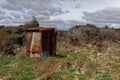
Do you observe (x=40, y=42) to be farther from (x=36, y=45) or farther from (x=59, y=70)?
(x=59, y=70)

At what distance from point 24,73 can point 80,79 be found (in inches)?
130

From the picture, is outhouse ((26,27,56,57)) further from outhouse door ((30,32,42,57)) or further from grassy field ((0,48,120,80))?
grassy field ((0,48,120,80))

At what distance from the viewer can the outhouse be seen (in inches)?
837

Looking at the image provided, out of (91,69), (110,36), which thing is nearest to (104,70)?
(91,69)

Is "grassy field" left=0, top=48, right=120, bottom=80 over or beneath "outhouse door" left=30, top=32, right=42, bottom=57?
beneath

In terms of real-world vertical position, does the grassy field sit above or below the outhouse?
below

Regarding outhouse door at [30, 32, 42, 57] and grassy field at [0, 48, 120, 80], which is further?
outhouse door at [30, 32, 42, 57]

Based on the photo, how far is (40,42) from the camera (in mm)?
21266

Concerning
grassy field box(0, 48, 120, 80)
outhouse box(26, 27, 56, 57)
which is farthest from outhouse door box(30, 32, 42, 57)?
grassy field box(0, 48, 120, 80)

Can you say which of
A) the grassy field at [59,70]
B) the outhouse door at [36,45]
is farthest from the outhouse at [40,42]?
the grassy field at [59,70]

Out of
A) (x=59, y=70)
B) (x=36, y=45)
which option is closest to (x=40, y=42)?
(x=36, y=45)

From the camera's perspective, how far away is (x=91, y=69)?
15633 millimetres

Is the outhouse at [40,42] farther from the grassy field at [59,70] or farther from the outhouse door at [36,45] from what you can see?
the grassy field at [59,70]

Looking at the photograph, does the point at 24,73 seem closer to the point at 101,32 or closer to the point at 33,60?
the point at 33,60
